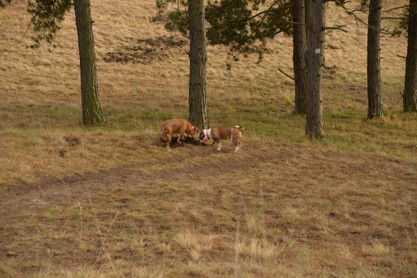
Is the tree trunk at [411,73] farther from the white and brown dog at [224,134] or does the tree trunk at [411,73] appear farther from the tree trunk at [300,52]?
the white and brown dog at [224,134]

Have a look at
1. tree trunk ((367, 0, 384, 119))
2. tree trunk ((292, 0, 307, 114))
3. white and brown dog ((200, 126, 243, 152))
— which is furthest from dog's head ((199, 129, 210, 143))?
tree trunk ((367, 0, 384, 119))

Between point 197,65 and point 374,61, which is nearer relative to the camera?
point 197,65

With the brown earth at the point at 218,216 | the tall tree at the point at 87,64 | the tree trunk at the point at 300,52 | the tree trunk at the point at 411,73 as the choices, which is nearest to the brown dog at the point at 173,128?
the brown earth at the point at 218,216

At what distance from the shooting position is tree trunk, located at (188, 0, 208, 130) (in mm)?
13227

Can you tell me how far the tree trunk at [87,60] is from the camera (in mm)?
14367

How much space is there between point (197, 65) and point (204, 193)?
553 cm

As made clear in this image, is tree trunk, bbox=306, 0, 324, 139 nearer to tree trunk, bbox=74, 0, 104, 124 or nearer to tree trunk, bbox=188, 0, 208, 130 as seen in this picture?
tree trunk, bbox=188, 0, 208, 130

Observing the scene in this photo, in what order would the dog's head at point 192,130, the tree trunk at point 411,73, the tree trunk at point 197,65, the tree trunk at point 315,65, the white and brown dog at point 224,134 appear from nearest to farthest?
1. the white and brown dog at point 224,134
2. the dog's head at point 192,130
3. the tree trunk at point 197,65
4. the tree trunk at point 315,65
5. the tree trunk at point 411,73

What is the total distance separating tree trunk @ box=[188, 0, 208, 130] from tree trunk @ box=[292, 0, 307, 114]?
6.72 m

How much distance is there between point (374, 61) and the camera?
1806 cm

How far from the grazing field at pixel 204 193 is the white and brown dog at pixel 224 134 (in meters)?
0.28

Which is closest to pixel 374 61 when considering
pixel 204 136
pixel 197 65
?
pixel 197 65

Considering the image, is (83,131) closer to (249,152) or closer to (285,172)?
(249,152)

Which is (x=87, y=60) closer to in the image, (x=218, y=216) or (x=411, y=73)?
(x=218, y=216)
